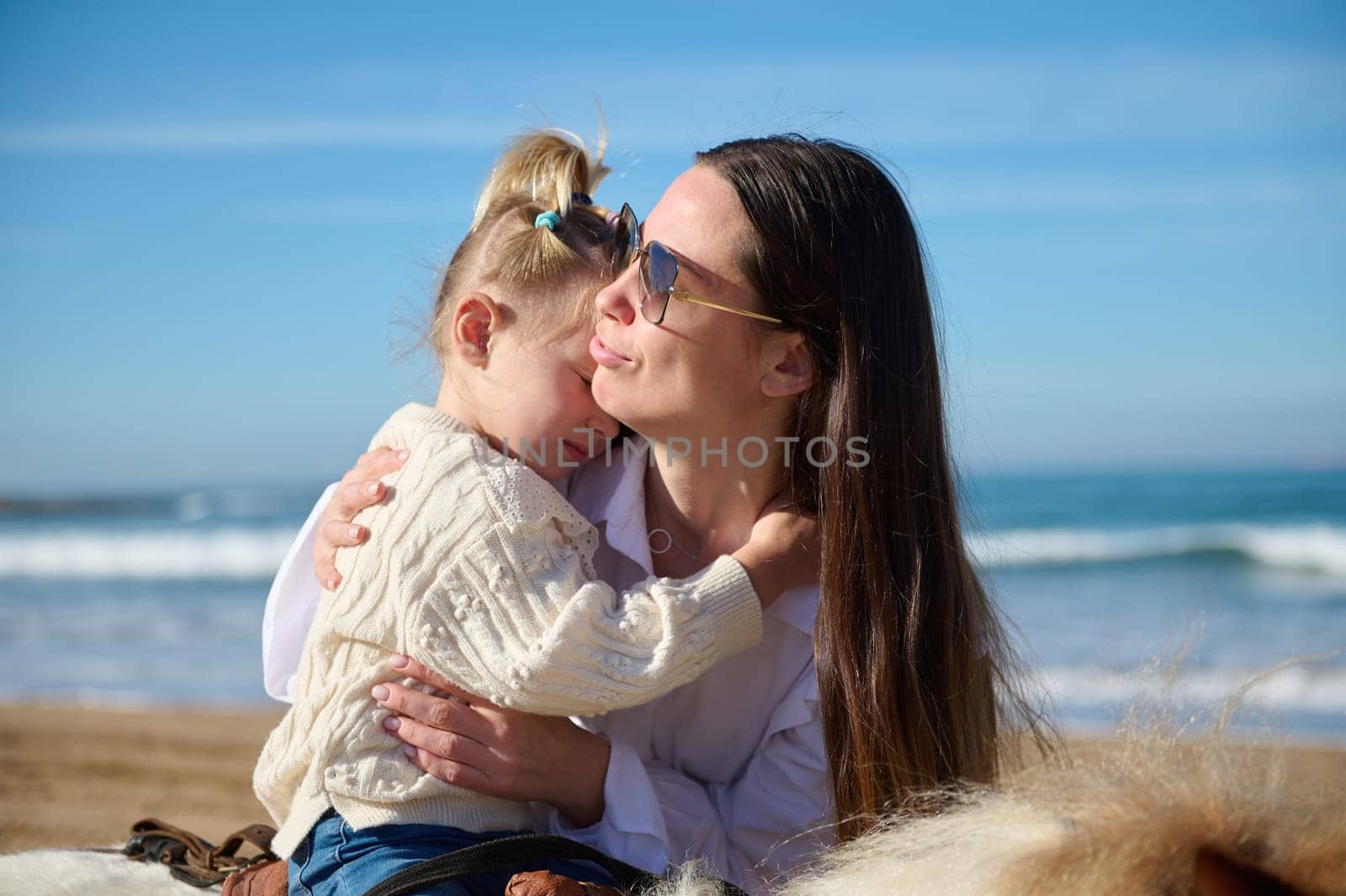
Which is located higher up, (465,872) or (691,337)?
(691,337)

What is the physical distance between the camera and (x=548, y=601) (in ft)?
6.91

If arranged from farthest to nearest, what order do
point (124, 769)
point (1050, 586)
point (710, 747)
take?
1. point (1050, 586)
2. point (124, 769)
3. point (710, 747)

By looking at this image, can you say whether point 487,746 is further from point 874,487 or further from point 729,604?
point 874,487

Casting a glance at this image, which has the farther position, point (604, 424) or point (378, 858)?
point (604, 424)

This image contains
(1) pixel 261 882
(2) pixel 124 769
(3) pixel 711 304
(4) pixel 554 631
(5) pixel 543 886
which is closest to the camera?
(5) pixel 543 886

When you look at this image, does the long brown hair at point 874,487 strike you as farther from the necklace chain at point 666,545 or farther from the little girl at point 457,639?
the necklace chain at point 666,545

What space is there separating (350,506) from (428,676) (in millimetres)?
416

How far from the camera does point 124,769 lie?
7.14 m

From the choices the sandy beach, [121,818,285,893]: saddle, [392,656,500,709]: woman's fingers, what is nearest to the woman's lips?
[392,656,500,709]: woman's fingers

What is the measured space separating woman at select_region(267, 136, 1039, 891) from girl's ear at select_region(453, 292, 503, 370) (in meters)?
0.29

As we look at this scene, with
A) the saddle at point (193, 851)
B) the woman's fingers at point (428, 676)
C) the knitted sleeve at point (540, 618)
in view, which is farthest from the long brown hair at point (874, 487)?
the saddle at point (193, 851)

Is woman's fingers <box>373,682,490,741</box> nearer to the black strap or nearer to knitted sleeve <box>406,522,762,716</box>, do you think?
knitted sleeve <box>406,522,762,716</box>

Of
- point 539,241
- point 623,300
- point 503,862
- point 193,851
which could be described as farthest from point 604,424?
point 193,851

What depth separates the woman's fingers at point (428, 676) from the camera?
2.17 metres
